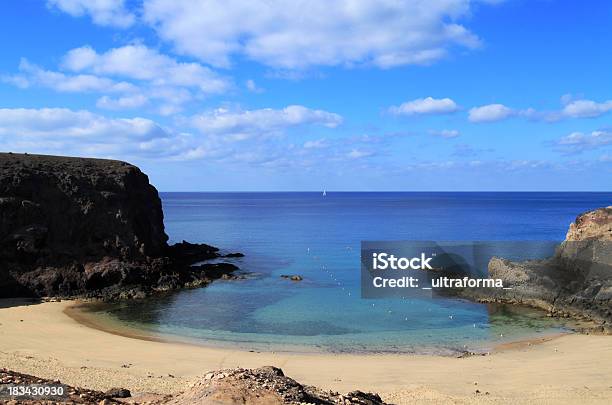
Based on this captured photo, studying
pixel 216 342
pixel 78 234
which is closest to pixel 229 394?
pixel 216 342

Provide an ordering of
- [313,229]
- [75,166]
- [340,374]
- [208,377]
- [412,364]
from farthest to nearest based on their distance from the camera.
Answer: [313,229], [75,166], [412,364], [340,374], [208,377]

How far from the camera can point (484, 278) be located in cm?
3866

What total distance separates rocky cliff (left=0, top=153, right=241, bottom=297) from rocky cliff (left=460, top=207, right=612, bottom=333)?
23471 millimetres

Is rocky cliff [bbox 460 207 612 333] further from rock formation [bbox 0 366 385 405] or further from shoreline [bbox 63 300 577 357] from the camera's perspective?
rock formation [bbox 0 366 385 405]

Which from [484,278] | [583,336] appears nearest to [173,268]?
[484,278]

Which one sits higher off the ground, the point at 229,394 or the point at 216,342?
the point at 229,394

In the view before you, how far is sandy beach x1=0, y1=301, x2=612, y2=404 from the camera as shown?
1725 cm

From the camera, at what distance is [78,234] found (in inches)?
1577

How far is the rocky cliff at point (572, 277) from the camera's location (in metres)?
31.2

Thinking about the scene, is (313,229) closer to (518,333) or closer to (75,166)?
(75,166)

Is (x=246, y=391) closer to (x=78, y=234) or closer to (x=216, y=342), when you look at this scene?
(x=216, y=342)

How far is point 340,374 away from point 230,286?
22756mm

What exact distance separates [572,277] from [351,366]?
20.1 meters

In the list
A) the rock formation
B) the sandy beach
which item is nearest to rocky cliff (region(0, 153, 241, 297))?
the sandy beach
